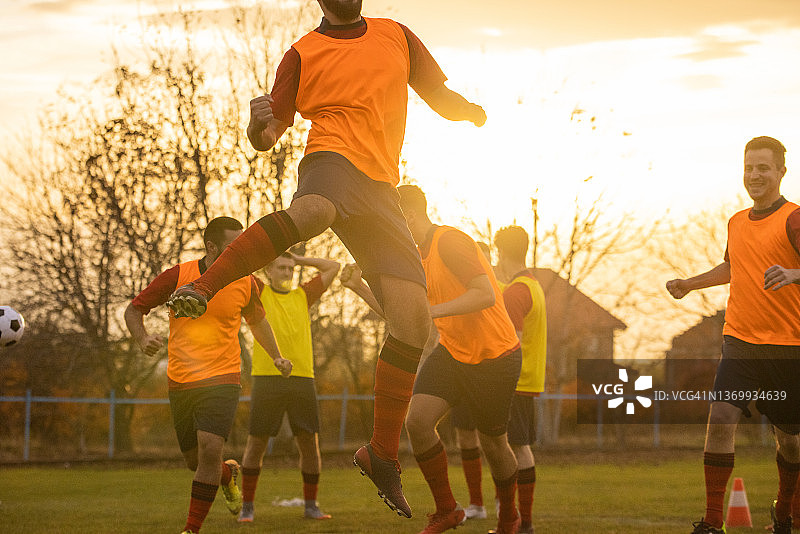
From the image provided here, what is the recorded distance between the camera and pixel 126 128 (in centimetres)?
2147

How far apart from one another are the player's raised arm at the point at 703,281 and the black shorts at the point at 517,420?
182cm

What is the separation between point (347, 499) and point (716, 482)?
6.07 metres

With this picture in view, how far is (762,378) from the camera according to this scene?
20.7 feet

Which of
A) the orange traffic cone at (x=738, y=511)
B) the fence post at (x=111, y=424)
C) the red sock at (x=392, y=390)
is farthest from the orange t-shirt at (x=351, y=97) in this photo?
the fence post at (x=111, y=424)

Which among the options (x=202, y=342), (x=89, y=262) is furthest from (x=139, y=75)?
(x=202, y=342)

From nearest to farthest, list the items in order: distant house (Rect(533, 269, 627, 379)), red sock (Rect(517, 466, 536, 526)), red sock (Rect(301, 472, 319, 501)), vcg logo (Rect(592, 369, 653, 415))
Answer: red sock (Rect(517, 466, 536, 526)) < red sock (Rect(301, 472, 319, 501)) < vcg logo (Rect(592, 369, 653, 415)) < distant house (Rect(533, 269, 627, 379))

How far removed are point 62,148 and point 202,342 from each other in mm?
16789

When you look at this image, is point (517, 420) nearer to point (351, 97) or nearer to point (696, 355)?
point (351, 97)

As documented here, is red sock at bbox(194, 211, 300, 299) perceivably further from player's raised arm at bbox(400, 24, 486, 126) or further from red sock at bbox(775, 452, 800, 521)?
red sock at bbox(775, 452, 800, 521)

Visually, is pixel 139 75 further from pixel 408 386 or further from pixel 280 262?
pixel 408 386

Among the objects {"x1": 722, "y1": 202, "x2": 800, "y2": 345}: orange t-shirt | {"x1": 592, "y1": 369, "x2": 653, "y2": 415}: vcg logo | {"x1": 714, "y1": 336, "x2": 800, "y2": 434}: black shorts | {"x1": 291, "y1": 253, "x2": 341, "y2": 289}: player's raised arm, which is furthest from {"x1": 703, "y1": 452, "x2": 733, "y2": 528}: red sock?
{"x1": 592, "y1": 369, "x2": 653, "y2": 415}: vcg logo

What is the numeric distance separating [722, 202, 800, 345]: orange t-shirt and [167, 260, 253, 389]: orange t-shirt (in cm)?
352

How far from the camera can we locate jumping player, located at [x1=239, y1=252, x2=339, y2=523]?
9188 millimetres

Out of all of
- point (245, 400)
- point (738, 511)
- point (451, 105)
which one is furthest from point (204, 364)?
point (245, 400)
